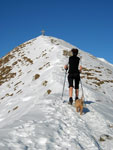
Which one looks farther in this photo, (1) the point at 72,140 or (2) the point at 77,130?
(2) the point at 77,130

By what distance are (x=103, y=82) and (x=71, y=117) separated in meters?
12.2

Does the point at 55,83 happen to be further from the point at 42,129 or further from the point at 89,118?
the point at 42,129

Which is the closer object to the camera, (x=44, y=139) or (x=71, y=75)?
(x=44, y=139)

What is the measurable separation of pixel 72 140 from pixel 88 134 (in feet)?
3.47

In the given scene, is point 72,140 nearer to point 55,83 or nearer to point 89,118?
point 89,118

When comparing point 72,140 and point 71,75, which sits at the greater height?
point 71,75

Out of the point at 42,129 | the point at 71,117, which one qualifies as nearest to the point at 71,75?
the point at 71,117

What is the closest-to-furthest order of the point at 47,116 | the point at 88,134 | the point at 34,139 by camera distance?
the point at 34,139, the point at 88,134, the point at 47,116

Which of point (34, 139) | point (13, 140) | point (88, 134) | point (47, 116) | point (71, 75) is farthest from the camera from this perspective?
point (71, 75)

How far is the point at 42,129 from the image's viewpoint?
5730 mm

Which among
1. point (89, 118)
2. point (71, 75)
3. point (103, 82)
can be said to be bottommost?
point (89, 118)

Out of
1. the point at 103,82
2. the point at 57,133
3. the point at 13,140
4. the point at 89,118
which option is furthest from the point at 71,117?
the point at 103,82

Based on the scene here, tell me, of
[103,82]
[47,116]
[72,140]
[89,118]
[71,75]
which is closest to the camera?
[72,140]

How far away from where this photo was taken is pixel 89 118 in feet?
26.5
